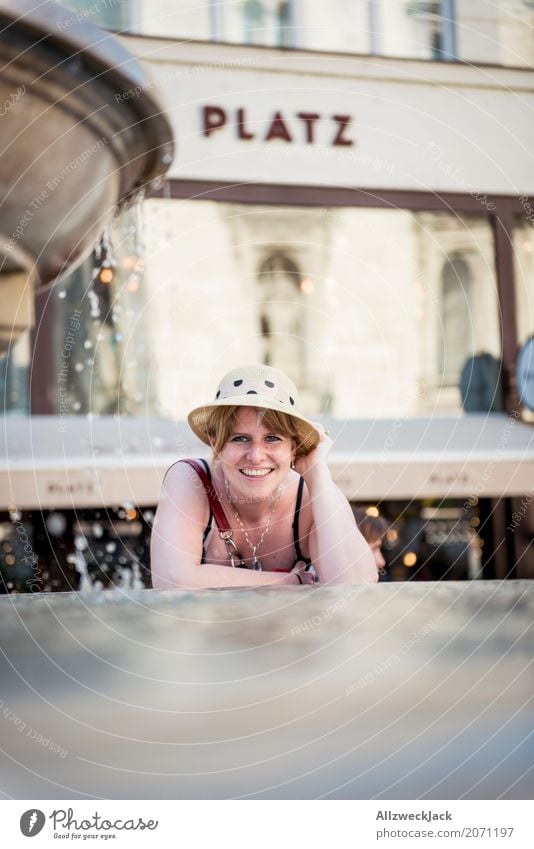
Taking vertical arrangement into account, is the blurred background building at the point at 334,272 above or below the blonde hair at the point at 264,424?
above

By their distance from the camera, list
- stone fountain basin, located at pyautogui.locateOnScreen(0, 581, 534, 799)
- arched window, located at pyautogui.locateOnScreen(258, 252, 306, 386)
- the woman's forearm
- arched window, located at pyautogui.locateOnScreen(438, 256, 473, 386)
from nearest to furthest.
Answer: stone fountain basin, located at pyautogui.locateOnScreen(0, 581, 534, 799) < the woman's forearm < arched window, located at pyautogui.locateOnScreen(258, 252, 306, 386) < arched window, located at pyautogui.locateOnScreen(438, 256, 473, 386)

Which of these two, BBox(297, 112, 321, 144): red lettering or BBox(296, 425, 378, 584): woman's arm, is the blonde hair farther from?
BBox(297, 112, 321, 144): red lettering

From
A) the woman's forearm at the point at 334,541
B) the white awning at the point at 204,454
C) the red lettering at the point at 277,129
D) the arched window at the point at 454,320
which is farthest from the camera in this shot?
the arched window at the point at 454,320

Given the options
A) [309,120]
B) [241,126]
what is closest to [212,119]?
[241,126]

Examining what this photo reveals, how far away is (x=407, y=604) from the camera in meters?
0.97

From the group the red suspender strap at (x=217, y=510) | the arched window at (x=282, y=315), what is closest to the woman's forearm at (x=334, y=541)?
the red suspender strap at (x=217, y=510)

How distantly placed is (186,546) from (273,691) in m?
0.32

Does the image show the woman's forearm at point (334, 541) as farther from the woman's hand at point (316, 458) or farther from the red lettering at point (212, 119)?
the red lettering at point (212, 119)

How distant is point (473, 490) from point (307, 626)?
2611 millimetres

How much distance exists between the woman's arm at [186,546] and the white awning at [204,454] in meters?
1.83

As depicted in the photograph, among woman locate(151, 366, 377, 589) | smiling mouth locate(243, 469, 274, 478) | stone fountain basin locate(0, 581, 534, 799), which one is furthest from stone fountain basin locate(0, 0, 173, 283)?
stone fountain basin locate(0, 581, 534, 799)

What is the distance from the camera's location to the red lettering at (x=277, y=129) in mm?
3609

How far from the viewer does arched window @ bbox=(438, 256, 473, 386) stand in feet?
12.8

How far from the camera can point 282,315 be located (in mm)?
3834
